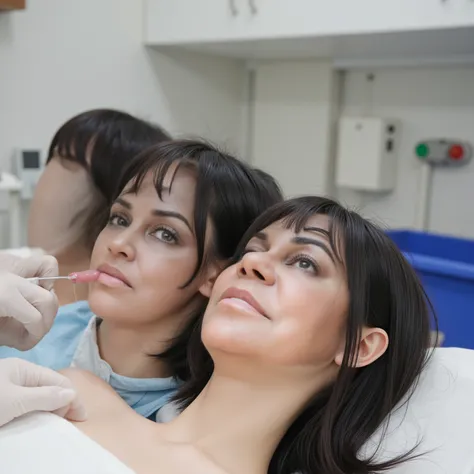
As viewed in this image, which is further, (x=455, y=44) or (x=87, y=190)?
(x=455, y=44)

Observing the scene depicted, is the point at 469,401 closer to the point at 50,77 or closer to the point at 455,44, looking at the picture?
the point at 455,44

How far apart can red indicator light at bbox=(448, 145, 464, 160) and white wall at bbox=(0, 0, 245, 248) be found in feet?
3.20

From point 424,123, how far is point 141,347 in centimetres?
153

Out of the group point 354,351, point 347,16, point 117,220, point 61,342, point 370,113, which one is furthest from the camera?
point 370,113

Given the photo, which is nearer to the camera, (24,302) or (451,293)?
(24,302)

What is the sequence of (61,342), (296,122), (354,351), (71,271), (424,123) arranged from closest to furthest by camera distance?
(354,351)
(61,342)
(71,271)
(424,123)
(296,122)

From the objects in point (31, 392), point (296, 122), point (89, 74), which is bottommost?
point (31, 392)

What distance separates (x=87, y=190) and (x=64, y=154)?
11 cm

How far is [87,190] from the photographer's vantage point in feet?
5.37

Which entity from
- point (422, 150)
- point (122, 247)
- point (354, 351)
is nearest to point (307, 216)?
point (354, 351)

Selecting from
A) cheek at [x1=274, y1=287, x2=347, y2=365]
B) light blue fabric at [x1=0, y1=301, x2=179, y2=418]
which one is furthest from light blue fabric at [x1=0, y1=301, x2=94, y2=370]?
cheek at [x1=274, y1=287, x2=347, y2=365]

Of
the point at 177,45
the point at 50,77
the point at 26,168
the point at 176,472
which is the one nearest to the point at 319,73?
the point at 177,45

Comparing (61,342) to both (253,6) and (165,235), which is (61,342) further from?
(253,6)

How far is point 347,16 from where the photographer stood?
1.88 m
